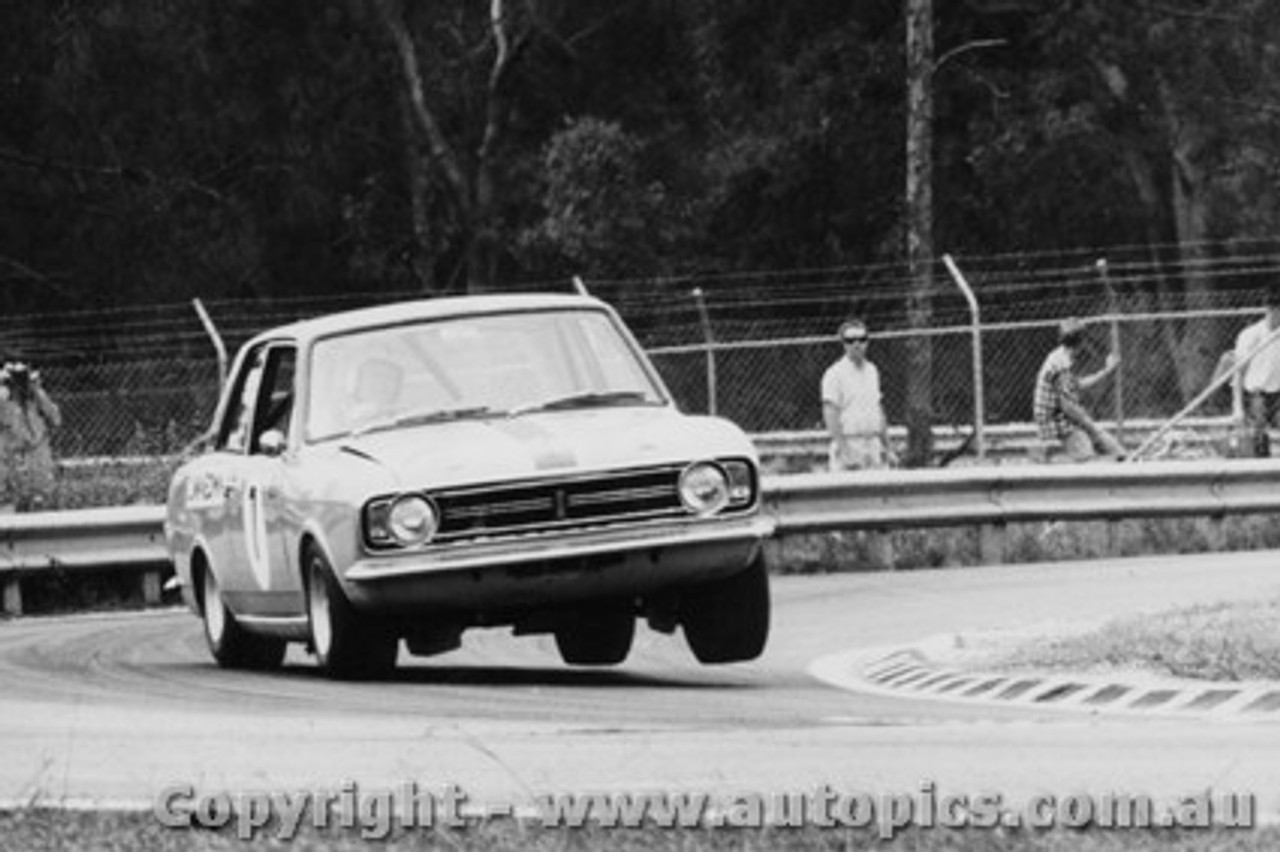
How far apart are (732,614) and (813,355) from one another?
2924 cm

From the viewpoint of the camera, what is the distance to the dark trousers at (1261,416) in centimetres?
3044

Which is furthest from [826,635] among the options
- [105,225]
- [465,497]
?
[105,225]

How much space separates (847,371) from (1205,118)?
29.2 metres

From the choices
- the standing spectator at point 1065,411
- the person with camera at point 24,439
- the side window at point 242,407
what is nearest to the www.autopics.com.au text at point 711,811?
the side window at point 242,407

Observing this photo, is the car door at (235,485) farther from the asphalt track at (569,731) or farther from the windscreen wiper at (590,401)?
the windscreen wiper at (590,401)

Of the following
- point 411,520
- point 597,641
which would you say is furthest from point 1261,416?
point 411,520

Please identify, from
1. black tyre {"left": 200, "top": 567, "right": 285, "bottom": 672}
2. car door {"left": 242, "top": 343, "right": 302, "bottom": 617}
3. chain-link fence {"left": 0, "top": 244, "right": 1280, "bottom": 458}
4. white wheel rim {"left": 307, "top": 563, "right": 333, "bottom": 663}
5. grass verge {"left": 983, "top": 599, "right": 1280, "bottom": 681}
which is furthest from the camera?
chain-link fence {"left": 0, "top": 244, "right": 1280, "bottom": 458}

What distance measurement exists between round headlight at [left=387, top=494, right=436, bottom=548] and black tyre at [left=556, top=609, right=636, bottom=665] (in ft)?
4.63

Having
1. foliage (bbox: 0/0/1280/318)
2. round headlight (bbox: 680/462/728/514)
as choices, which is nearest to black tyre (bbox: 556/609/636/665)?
round headlight (bbox: 680/462/728/514)

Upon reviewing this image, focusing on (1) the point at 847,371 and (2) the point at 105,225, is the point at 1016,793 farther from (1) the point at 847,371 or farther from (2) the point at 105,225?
(2) the point at 105,225

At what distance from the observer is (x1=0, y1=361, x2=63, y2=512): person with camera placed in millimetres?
29391

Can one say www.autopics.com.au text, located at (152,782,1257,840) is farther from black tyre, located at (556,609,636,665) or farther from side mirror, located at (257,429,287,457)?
black tyre, located at (556,609,636,665)

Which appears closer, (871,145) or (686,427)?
(686,427)

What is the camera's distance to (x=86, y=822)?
10375 millimetres
